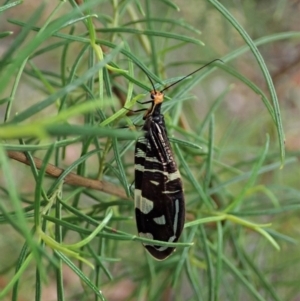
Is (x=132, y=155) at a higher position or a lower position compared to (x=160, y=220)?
higher

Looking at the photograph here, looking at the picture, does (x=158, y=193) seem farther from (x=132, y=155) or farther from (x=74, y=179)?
(x=132, y=155)

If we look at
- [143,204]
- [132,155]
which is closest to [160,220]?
[143,204]

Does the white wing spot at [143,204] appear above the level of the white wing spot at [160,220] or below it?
above

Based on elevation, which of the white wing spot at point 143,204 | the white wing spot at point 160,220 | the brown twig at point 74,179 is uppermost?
the brown twig at point 74,179

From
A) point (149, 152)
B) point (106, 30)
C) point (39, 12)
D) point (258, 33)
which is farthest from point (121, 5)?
point (258, 33)

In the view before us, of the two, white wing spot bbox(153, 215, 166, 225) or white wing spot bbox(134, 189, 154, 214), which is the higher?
white wing spot bbox(134, 189, 154, 214)
